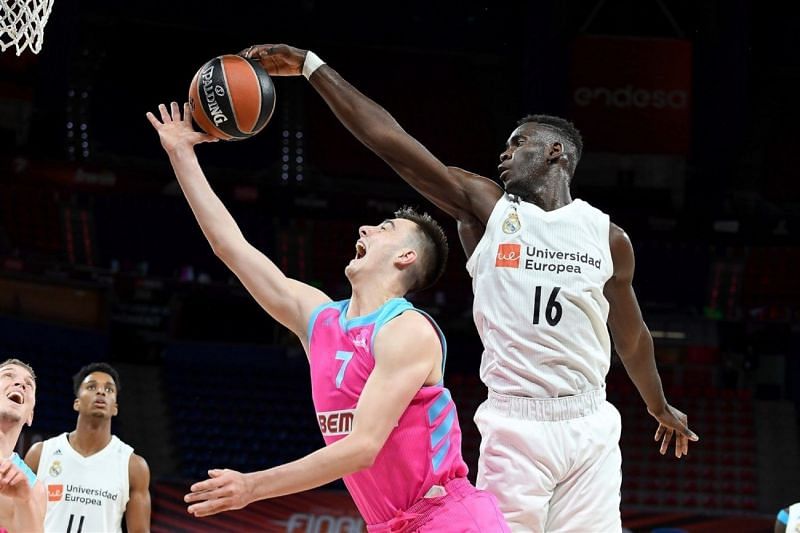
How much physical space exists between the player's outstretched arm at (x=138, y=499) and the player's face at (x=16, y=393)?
2.47 meters

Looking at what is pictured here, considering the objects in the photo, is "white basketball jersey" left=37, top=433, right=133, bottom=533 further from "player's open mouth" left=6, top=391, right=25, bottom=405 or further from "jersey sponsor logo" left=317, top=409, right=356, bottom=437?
"jersey sponsor logo" left=317, top=409, right=356, bottom=437

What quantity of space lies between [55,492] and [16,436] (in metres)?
2.64

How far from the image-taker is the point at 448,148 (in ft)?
57.3

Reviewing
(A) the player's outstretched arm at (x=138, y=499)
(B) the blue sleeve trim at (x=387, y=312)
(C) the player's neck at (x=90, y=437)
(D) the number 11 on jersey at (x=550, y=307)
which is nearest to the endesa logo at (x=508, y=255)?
(D) the number 11 on jersey at (x=550, y=307)

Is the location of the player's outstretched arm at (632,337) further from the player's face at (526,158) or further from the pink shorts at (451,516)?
the pink shorts at (451,516)

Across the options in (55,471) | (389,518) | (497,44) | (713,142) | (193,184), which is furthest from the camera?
(497,44)

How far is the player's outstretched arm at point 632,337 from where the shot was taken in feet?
11.9

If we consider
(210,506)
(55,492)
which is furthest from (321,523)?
(210,506)

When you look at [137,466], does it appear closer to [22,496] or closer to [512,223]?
[22,496]

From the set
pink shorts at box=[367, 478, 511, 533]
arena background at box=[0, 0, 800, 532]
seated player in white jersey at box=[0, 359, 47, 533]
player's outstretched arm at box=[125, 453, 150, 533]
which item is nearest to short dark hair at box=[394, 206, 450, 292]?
pink shorts at box=[367, 478, 511, 533]

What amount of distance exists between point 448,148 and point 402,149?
550 inches

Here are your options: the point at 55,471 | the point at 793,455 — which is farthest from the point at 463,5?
the point at 55,471

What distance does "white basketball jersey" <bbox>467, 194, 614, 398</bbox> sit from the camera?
11.2 ft

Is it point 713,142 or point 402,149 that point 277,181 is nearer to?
point 713,142
